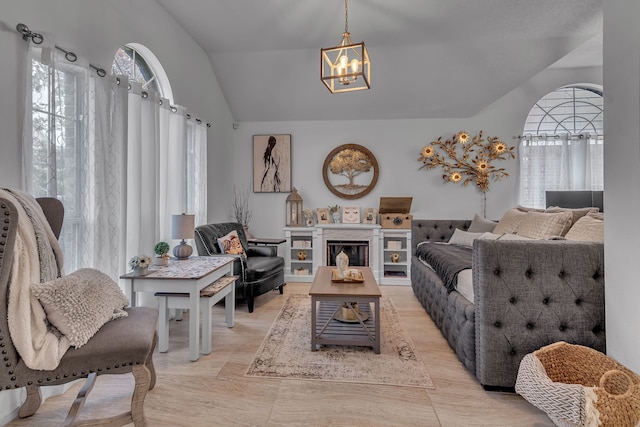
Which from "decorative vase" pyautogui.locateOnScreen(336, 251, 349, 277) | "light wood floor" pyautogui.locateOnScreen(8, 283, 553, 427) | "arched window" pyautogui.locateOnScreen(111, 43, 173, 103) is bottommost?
"light wood floor" pyautogui.locateOnScreen(8, 283, 553, 427)

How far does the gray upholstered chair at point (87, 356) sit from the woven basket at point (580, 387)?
6.17ft

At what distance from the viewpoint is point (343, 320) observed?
2.83 m

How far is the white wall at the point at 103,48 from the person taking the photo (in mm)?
1685

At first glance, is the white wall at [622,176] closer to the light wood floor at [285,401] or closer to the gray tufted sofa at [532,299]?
the gray tufted sofa at [532,299]

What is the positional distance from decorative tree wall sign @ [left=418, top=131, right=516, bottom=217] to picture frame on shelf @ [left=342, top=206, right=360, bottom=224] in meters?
1.34

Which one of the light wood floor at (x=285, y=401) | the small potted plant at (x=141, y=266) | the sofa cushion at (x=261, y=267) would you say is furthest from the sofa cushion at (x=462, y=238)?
the small potted plant at (x=141, y=266)

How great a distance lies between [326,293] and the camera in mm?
2381

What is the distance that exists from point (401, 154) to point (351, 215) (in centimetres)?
129

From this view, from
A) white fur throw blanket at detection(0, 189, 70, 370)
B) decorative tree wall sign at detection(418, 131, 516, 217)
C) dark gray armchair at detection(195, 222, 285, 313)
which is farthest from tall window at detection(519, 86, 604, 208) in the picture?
white fur throw blanket at detection(0, 189, 70, 370)

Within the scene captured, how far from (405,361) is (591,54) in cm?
513

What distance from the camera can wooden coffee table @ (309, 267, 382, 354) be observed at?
238cm

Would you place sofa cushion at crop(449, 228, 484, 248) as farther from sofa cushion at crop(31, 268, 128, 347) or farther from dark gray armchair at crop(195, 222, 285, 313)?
sofa cushion at crop(31, 268, 128, 347)

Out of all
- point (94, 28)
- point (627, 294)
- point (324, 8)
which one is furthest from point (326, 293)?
point (324, 8)

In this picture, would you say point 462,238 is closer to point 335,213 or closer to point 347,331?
point 335,213
